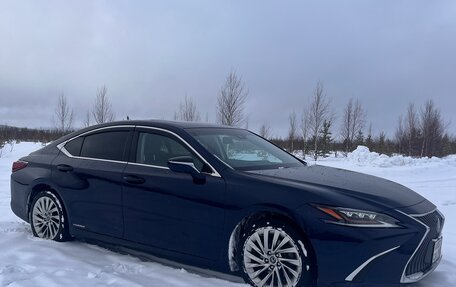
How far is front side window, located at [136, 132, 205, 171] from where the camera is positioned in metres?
4.16

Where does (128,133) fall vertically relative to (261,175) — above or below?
above

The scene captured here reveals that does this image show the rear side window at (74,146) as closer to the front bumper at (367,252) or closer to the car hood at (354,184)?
the car hood at (354,184)

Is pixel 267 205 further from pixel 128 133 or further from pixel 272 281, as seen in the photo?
pixel 128 133

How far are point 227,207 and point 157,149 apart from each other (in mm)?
1125

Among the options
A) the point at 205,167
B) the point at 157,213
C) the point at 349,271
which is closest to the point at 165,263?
the point at 157,213

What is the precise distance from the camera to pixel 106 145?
15.5 feet

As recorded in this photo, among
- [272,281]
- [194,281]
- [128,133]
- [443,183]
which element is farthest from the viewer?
[443,183]

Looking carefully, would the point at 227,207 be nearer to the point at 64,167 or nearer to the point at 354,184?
the point at 354,184

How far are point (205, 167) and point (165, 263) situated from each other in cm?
113

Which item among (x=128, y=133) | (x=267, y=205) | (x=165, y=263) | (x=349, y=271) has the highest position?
(x=128, y=133)

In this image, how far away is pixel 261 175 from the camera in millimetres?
3658

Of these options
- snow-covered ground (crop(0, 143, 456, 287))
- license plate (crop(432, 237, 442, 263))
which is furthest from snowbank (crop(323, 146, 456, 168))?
license plate (crop(432, 237, 442, 263))

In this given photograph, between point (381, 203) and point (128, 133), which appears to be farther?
point (128, 133)

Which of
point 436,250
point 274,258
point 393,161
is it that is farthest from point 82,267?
point 393,161
